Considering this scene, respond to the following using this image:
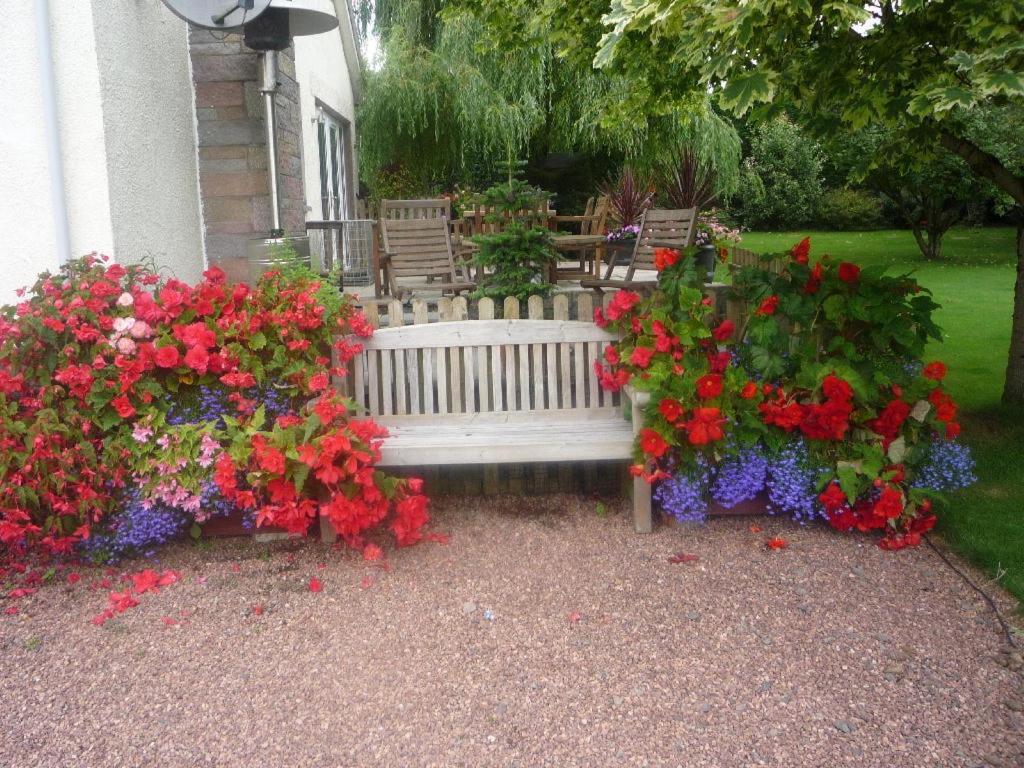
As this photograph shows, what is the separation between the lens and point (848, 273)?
4.26 meters

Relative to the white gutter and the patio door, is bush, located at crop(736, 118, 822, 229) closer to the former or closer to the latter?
the white gutter

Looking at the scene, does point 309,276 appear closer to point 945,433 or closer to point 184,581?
point 184,581

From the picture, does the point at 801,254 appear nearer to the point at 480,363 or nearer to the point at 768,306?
the point at 768,306

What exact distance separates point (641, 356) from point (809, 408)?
2.57ft

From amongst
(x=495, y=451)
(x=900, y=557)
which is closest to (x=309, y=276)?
(x=495, y=451)

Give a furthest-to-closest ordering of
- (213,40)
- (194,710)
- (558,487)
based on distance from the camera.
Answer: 1. (213,40)
2. (558,487)
3. (194,710)

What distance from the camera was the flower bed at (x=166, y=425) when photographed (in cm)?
379

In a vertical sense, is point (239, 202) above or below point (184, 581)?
above

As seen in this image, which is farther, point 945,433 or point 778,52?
point 945,433

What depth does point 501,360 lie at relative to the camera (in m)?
4.84

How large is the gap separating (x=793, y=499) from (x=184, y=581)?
2.68m

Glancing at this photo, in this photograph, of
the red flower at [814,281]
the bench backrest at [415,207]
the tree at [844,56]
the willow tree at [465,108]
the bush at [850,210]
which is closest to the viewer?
the tree at [844,56]

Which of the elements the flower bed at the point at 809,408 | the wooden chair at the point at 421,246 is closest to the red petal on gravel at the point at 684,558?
the flower bed at the point at 809,408

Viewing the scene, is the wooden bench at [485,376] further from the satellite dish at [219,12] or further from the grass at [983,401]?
the satellite dish at [219,12]
